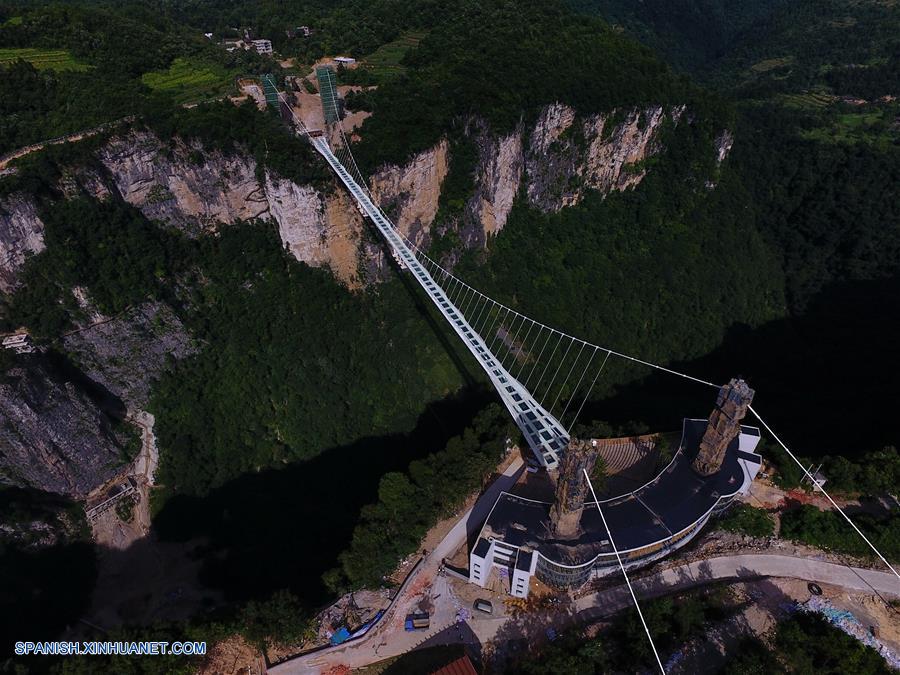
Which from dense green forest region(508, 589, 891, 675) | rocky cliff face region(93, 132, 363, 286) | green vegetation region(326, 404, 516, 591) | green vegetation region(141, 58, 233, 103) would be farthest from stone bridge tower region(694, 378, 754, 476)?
green vegetation region(141, 58, 233, 103)

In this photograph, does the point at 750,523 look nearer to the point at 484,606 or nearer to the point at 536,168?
the point at 484,606

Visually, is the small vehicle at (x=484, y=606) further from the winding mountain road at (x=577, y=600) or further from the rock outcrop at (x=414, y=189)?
the rock outcrop at (x=414, y=189)

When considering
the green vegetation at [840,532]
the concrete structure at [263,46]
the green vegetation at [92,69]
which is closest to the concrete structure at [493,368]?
the green vegetation at [840,532]

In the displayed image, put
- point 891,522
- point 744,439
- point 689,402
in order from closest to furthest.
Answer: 1. point 891,522
2. point 744,439
3. point 689,402

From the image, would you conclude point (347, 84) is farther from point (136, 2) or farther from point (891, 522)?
point (891, 522)

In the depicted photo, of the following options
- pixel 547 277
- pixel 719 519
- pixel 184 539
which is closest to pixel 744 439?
pixel 719 519

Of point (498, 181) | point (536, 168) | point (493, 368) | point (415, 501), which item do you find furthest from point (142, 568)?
point (536, 168)
